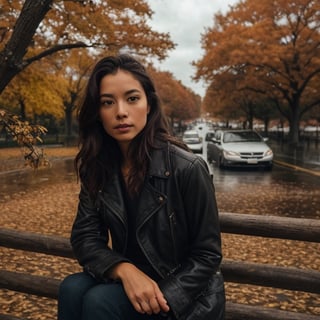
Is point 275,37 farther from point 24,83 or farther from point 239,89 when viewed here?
point 24,83

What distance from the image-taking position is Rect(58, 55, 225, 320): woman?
194 cm

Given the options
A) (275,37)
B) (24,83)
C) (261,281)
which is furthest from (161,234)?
(275,37)

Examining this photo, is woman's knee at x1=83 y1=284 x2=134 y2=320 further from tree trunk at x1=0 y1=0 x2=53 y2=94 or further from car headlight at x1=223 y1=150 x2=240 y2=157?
car headlight at x1=223 y1=150 x2=240 y2=157

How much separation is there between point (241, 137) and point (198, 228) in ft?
55.8

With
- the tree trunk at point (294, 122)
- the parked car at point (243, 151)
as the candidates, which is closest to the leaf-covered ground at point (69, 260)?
the parked car at point (243, 151)

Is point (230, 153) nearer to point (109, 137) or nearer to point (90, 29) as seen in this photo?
point (90, 29)

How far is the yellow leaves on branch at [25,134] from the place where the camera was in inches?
198

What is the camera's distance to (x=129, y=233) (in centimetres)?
210

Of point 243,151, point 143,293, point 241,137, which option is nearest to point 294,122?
point 241,137

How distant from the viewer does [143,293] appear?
6.25 ft

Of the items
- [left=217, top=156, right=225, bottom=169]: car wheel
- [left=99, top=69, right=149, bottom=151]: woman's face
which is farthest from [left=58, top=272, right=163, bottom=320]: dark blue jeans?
[left=217, top=156, right=225, bottom=169]: car wheel

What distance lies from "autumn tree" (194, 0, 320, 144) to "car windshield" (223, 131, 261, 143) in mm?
6599

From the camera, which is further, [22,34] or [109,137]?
[22,34]

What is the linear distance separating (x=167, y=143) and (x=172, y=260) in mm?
609
